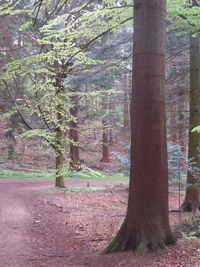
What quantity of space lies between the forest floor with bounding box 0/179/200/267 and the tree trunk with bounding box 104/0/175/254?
340mm

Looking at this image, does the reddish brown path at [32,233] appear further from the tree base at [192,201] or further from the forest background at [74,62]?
the tree base at [192,201]

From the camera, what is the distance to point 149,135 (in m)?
5.43

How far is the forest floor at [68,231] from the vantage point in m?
5.34

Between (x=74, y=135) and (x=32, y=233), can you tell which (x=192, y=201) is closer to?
(x=32, y=233)

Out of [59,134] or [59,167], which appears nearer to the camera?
[59,167]

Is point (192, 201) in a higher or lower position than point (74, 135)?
lower

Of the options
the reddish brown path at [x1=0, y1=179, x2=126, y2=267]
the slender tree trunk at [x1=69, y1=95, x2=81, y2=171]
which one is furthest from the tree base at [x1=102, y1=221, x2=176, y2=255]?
the slender tree trunk at [x1=69, y1=95, x2=81, y2=171]

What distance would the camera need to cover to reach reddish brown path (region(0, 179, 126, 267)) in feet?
21.1

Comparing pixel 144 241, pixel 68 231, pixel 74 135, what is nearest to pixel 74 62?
pixel 68 231

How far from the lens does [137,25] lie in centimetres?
557

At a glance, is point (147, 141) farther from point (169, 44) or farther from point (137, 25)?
point (169, 44)

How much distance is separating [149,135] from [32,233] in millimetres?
4764

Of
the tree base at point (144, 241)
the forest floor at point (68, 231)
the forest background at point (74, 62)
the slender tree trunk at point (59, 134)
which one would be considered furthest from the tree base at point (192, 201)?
the tree base at point (144, 241)

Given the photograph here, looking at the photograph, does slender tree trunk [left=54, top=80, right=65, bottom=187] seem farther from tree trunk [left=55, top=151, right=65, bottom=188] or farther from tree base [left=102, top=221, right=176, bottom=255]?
tree base [left=102, top=221, right=176, bottom=255]
